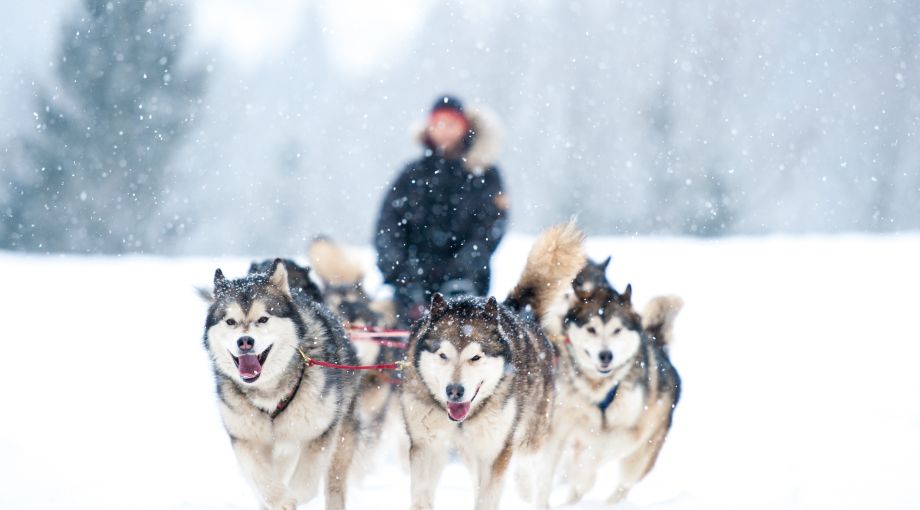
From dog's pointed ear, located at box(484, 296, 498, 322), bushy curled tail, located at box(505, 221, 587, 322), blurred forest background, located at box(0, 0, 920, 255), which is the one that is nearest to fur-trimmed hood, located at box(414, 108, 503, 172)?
bushy curled tail, located at box(505, 221, 587, 322)

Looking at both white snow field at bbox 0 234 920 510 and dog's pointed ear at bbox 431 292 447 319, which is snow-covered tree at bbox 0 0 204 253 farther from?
dog's pointed ear at bbox 431 292 447 319

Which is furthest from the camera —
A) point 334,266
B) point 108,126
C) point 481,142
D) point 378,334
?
point 108,126

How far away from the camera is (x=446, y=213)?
481cm

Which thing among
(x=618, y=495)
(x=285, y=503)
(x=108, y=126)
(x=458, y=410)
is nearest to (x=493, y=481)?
(x=458, y=410)

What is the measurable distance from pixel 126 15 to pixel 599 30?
11.2 m

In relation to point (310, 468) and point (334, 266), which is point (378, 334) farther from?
point (334, 266)

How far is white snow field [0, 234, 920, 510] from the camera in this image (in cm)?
420

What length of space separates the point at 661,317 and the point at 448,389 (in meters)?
2.06

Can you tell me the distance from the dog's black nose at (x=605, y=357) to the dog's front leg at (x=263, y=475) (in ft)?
5.51

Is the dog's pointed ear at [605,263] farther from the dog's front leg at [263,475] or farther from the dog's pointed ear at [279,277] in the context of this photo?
the dog's front leg at [263,475]

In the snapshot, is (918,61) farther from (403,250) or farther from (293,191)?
(403,250)

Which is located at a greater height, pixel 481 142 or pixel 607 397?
pixel 481 142

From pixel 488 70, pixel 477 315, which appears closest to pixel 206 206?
pixel 488 70

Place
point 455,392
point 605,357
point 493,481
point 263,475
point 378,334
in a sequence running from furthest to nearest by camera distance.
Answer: point 605,357
point 378,334
point 493,481
point 263,475
point 455,392
